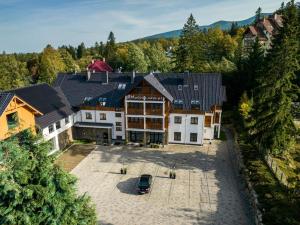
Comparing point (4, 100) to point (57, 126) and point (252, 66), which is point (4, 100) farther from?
point (252, 66)

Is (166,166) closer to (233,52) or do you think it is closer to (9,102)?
(9,102)

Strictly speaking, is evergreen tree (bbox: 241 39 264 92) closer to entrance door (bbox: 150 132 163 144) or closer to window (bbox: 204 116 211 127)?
window (bbox: 204 116 211 127)

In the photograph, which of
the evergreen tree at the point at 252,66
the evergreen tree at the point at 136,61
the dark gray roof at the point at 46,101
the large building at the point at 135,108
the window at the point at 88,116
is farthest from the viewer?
the evergreen tree at the point at 136,61

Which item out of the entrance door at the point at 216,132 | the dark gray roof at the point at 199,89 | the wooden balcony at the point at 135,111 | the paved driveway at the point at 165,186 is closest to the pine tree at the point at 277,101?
the paved driveway at the point at 165,186

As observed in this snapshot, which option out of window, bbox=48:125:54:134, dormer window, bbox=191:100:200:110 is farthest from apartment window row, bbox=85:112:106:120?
dormer window, bbox=191:100:200:110

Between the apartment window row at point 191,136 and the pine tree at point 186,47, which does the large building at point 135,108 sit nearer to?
the apartment window row at point 191,136

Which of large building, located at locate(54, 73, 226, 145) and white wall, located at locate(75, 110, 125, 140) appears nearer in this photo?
large building, located at locate(54, 73, 226, 145)
